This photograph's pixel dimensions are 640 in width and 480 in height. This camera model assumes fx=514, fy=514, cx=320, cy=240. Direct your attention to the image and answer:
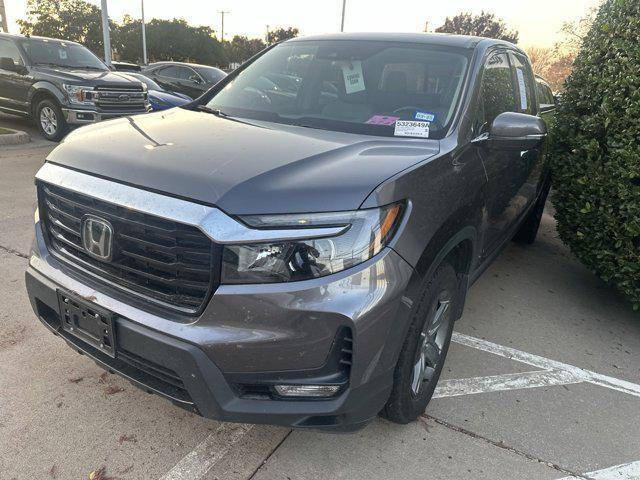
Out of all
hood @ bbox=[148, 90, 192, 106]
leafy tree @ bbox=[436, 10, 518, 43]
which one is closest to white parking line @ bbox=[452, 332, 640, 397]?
hood @ bbox=[148, 90, 192, 106]

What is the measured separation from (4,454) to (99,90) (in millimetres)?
7675

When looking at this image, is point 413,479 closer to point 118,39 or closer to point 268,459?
point 268,459

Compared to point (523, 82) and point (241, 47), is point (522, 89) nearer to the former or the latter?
point (523, 82)

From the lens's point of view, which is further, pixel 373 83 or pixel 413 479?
pixel 373 83

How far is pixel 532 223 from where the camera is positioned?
5410 millimetres

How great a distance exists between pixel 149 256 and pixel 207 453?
983 millimetres

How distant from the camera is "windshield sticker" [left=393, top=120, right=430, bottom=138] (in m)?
2.62

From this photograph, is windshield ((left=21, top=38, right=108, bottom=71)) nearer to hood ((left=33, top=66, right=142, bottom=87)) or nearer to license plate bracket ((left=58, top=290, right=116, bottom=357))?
hood ((left=33, top=66, right=142, bottom=87))

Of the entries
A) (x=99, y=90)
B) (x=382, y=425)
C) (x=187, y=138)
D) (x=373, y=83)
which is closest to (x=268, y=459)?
(x=382, y=425)

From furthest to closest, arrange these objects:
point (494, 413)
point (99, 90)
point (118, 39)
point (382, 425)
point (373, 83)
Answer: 1. point (118, 39)
2. point (99, 90)
3. point (373, 83)
4. point (494, 413)
5. point (382, 425)

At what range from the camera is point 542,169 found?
460 centimetres

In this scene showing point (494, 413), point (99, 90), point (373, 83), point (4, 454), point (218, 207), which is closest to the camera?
point (218, 207)

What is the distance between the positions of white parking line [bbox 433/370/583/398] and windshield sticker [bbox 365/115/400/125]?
151 centimetres

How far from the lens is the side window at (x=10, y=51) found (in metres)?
9.12
